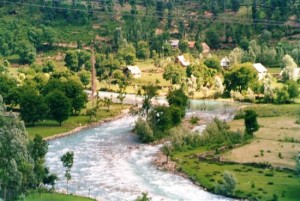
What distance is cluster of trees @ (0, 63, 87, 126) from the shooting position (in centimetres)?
7119

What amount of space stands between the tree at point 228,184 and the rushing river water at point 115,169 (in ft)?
2.48

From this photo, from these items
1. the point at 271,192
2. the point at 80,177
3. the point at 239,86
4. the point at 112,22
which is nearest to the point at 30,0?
the point at 112,22

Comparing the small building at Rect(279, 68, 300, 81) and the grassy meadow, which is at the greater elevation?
the small building at Rect(279, 68, 300, 81)

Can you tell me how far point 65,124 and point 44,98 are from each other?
13.4 feet

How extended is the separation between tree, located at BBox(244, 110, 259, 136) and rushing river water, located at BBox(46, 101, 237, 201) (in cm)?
949

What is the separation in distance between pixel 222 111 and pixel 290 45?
38.0 meters

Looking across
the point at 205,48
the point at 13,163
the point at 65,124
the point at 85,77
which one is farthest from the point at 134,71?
the point at 13,163

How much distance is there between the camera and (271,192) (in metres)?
49.1

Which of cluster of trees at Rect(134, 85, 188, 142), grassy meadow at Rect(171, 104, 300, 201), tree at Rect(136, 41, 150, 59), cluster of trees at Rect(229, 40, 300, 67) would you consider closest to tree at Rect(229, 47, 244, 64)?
cluster of trees at Rect(229, 40, 300, 67)

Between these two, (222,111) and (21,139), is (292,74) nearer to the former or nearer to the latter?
(222,111)

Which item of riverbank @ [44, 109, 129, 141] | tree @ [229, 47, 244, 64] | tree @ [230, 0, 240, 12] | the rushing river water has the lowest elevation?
the rushing river water

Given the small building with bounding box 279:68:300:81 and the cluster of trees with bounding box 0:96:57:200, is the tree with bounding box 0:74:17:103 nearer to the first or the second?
the cluster of trees with bounding box 0:96:57:200

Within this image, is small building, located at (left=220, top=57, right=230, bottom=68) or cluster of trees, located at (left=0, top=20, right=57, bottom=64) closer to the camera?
small building, located at (left=220, top=57, right=230, bottom=68)

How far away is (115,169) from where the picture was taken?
191 ft
